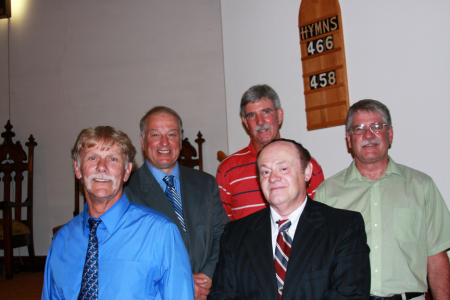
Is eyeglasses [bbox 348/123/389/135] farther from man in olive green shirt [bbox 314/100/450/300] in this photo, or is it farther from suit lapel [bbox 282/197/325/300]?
suit lapel [bbox 282/197/325/300]

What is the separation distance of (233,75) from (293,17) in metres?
0.80

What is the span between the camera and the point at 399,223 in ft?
6.94

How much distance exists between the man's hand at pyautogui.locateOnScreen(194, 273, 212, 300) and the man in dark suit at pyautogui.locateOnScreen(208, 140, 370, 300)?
0.75 feet

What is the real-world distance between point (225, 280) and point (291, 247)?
1.20ft

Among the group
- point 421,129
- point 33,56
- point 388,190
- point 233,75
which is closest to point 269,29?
point 233,75

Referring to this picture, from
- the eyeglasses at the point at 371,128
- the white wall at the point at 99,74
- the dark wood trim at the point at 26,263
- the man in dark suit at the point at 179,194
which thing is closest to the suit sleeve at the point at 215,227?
the man in dark suit at the point at 179,194

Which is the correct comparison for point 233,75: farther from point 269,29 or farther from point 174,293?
point 174,293

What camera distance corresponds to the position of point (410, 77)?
9.00ft

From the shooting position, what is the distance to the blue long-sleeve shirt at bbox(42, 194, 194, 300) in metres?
1.68

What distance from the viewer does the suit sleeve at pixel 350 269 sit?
1.62 m

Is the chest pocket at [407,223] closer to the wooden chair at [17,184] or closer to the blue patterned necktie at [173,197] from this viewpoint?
the blue patterned necktie at [173,197]

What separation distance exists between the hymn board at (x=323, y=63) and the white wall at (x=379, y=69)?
0.06 meters

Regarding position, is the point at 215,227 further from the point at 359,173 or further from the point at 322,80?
the point at 322,80

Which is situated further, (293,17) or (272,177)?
(293,17)
